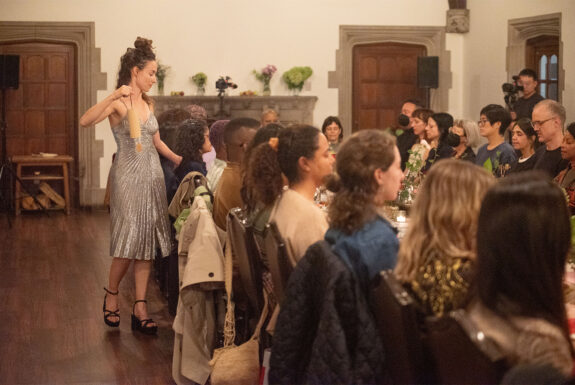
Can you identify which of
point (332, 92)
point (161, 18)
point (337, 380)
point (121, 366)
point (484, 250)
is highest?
point (161, 18)

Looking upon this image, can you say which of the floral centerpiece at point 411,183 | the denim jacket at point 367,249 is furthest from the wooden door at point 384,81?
the denim jacket at point 367,249

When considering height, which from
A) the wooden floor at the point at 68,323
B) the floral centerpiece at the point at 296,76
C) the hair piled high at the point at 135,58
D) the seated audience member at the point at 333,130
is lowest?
the wooden floor at the point at 68,323

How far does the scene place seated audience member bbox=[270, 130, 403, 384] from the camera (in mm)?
2295

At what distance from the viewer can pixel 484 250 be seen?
1848 mm

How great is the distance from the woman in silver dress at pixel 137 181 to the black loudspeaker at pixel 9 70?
21.2 ft

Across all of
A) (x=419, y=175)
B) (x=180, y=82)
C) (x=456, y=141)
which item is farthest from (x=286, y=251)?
(x=180, y=82)

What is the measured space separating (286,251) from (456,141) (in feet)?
13.6

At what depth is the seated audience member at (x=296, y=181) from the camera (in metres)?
3.04

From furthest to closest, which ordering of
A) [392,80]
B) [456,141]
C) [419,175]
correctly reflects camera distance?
[392,80] → [456,141] → [419,175]

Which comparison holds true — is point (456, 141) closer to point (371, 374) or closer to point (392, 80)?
point (371, 374)

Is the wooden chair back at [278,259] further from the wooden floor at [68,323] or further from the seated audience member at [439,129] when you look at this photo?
the seated audience member at [439,129]

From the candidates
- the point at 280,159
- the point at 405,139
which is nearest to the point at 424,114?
the point at 405,139

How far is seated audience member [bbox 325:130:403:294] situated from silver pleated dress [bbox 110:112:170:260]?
7.95 ft

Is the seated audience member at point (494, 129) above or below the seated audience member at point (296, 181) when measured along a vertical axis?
above
